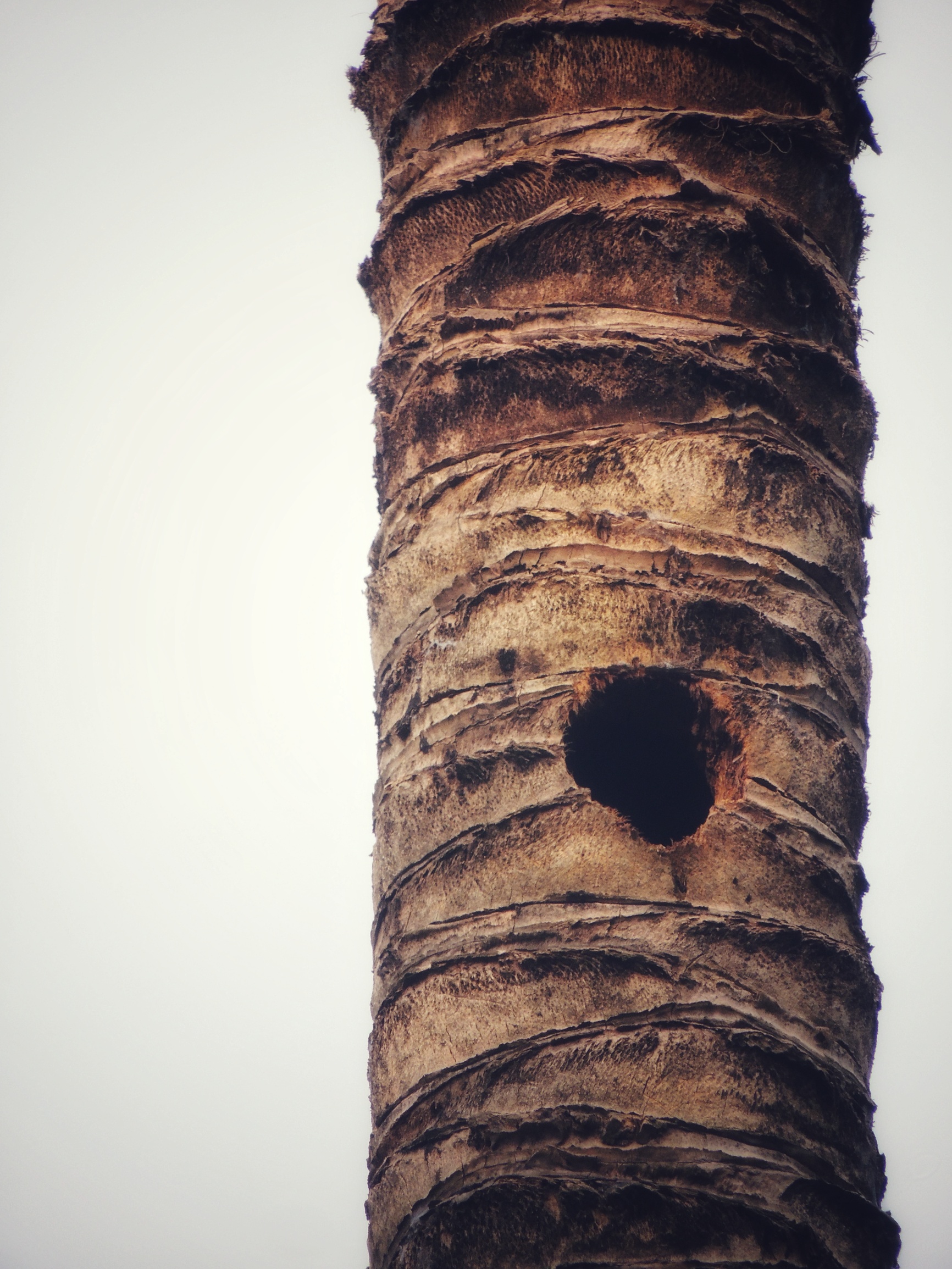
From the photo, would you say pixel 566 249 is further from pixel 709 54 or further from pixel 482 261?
pixel 709 54

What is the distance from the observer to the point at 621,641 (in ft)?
9.12

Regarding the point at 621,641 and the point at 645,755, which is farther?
the point at 645,755

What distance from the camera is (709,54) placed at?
10.7 feet

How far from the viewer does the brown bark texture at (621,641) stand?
8.02 feet

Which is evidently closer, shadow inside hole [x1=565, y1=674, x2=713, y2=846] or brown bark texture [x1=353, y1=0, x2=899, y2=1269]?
brown bark texture [x1=353, y1=0, x2=899, y2=1269]

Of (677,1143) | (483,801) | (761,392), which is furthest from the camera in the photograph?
(761,392)

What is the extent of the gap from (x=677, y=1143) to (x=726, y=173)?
1.91m

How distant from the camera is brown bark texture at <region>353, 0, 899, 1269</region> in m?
2.44

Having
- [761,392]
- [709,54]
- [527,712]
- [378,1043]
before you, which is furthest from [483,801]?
[709,54]

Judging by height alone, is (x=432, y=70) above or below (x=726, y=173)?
above

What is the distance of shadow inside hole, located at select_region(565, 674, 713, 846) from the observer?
111 inches

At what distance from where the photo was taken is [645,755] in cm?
313

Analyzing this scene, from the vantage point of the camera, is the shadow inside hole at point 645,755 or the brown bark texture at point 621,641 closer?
the brown bark texture at point 621,641

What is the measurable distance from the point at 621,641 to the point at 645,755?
42cm
